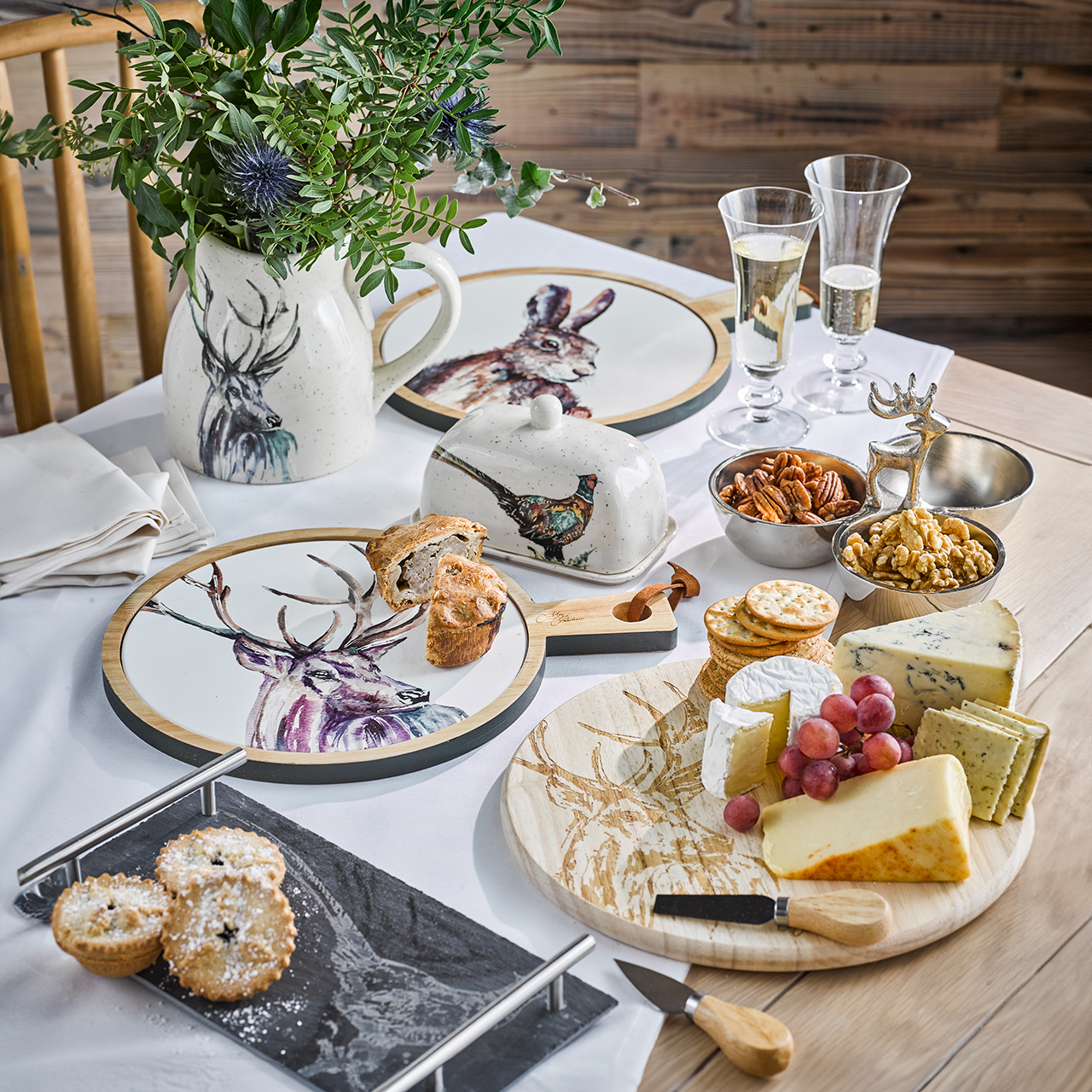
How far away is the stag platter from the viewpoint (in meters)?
1.01

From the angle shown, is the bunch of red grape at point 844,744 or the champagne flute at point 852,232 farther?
Answer: the champagne flute at point 852,232

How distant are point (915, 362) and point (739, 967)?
3.49 feet

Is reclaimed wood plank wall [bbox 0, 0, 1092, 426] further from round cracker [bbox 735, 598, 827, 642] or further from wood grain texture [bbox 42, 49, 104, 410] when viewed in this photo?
round cracker [bbox 735, 598, 827, 642]

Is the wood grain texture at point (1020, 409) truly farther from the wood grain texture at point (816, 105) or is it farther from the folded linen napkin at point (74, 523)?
the wood grain texture at point (816, 105)

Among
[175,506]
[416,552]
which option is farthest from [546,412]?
[175,506]

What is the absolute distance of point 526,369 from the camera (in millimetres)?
1566

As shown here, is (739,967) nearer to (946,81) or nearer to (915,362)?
(915,362)

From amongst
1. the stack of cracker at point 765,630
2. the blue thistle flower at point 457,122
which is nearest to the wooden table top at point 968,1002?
the stack of cracker at point 765,630

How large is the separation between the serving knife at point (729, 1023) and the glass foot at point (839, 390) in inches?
35.9

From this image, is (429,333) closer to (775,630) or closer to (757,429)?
(757,429)

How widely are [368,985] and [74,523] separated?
634 millimetres

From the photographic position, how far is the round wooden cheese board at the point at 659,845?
838 millimetres

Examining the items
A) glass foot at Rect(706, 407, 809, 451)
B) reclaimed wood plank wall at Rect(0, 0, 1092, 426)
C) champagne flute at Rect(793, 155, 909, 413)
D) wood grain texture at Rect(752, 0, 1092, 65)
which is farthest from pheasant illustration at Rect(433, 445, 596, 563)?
wood grain texture at Rect(752, 0, 1092, 65)

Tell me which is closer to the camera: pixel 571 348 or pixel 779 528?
pixel 779 528
